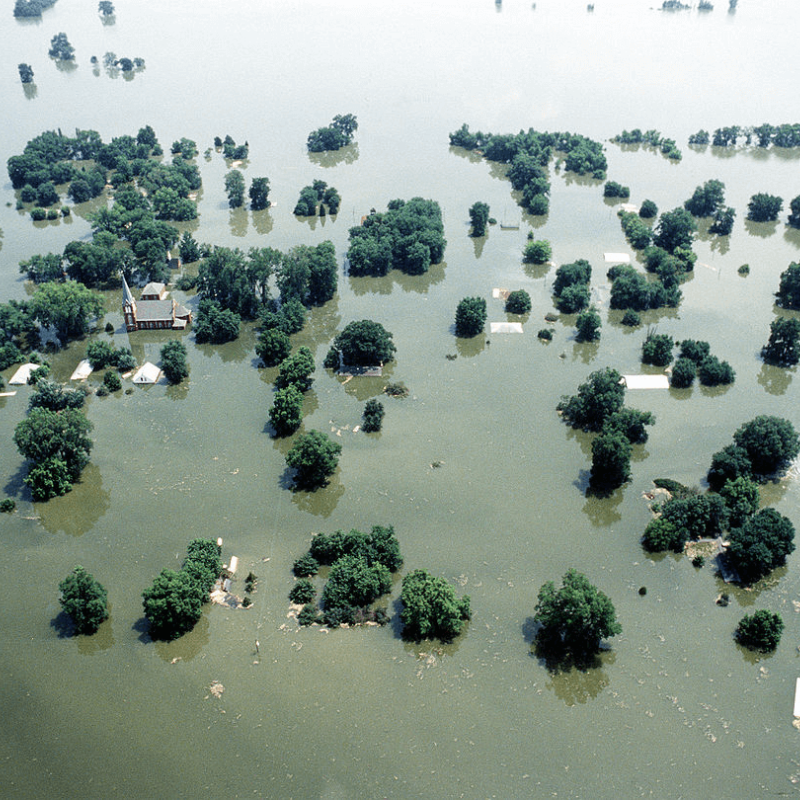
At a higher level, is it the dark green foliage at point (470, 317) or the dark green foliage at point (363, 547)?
the dark green foliage at point (470, 317)

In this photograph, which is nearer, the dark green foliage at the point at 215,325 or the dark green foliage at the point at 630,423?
the dark green foliage at the point at 630,423

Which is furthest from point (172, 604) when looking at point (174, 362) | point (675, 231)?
point (675, 231)

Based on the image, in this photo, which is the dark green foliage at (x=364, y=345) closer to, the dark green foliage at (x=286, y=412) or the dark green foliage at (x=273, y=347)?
the dark green foliage at (x=273, y=347)

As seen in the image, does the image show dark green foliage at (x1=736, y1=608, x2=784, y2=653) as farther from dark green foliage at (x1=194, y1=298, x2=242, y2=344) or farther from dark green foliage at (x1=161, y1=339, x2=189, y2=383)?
dark green foliage at (x1=194, y1=298, x2=242, y2=344)

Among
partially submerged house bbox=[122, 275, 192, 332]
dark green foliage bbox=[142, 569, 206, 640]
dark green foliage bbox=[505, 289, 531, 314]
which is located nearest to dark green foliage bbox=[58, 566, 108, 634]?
dark green foliage bbox=[142, 569, 206, 640]

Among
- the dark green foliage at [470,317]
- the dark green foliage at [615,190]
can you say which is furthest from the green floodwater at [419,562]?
the dark green foliage at [615,190]

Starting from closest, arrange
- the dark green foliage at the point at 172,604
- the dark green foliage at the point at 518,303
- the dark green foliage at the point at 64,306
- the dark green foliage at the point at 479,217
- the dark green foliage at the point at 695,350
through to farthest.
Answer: the dark green foliage at the point at 172,604
the dark green foliage at the point at 695,350
the dark green foliage at the point at 64,306
the dark green foliage at the point at 518,303
the dark green foliage at the point at 479,217

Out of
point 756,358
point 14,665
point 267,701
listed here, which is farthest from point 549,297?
point 14,665
